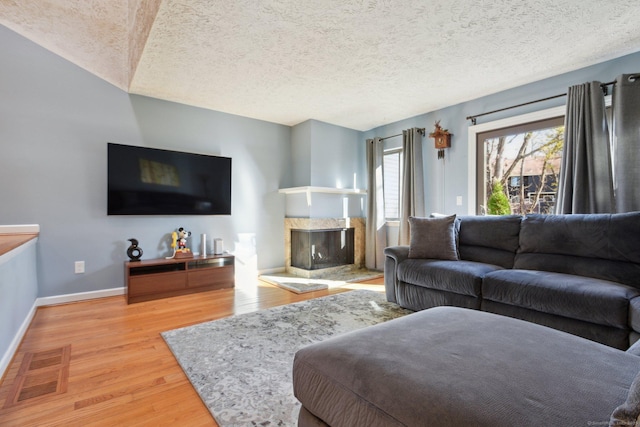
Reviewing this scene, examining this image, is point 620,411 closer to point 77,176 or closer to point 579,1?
point 579,1

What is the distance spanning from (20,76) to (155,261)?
2.22 meters

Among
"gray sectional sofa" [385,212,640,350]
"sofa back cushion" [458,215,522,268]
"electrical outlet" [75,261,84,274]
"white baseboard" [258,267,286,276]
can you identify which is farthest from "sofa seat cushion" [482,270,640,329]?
"electrical outlet" [75,261,84,274]

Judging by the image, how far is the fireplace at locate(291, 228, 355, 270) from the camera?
4.62m

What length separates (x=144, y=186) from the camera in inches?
144

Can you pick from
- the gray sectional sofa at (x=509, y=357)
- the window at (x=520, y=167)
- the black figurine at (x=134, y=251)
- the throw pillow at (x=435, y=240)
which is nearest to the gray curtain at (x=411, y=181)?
the window at (x=520, y=167)

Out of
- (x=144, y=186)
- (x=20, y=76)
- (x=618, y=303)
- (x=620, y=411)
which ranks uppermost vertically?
(x=20, y=76)

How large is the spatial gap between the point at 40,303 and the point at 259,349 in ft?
8.40

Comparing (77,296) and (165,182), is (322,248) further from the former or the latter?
(77,296)

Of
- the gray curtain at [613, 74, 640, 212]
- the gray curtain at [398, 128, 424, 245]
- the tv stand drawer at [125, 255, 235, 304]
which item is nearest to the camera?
the gray curtain at [613, 74, 640, 212]

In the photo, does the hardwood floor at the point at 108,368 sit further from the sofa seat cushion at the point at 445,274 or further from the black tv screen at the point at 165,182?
the sofa seat cushion at the point at 445,274

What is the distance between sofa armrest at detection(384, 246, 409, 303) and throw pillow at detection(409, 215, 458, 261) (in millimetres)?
96

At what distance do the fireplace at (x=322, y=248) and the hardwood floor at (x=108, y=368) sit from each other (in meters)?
1.37

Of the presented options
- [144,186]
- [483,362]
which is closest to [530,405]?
[483,362]

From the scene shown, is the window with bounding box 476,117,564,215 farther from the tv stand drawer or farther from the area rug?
the tv stand drawer
